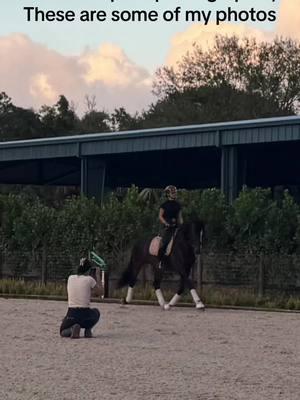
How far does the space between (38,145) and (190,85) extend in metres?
33.2

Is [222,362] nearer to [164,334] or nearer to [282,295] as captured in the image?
[164,334]

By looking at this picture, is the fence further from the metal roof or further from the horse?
the metal roof

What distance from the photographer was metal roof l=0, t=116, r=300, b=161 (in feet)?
85.4

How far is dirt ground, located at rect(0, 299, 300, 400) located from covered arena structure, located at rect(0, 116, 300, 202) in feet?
32.1

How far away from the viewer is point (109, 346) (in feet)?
41.7

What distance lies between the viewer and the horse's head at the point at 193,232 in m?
19.1

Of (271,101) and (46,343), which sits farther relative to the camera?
(271,101)

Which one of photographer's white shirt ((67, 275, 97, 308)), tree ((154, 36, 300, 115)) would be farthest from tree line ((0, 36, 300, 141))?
photographer's white shirt ((67, 275, 97, 308))

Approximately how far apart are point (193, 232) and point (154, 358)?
7.96 m

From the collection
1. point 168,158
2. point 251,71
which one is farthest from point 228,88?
point 168,158

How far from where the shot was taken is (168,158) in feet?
113

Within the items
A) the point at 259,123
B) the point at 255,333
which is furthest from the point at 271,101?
the point at 255,333

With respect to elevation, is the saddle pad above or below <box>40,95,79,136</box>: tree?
below

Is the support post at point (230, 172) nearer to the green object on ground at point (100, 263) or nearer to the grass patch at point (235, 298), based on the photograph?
the grass patch at point (235, 298)
